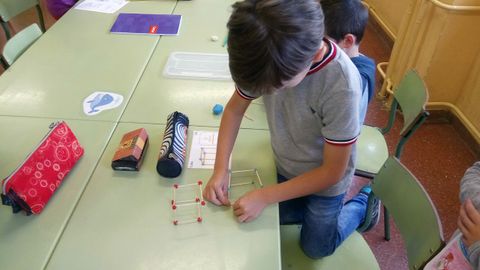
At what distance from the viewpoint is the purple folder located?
5.27 ft

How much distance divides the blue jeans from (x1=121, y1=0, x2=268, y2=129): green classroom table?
29cm

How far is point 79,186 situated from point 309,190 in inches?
23.7

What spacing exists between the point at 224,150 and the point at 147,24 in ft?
3.22

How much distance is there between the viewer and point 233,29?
0.64 meters

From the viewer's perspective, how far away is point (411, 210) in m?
0.87

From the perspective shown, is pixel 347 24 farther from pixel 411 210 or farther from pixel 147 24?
pixel 147 24

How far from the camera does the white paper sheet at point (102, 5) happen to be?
71.2 inches

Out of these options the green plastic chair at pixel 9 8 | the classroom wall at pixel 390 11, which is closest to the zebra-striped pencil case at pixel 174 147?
the green plastic chair at pixel 9 8

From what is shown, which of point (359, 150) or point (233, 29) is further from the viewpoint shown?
point (359, 150)

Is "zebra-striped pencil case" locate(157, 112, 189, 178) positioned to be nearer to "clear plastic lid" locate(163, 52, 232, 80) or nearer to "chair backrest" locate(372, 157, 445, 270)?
"clear plastic lid" locate(163, 52, 232, 80)

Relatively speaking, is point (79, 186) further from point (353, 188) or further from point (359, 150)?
point (353, 188)

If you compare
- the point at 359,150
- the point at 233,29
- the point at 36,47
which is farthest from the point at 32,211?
the point at 359,150

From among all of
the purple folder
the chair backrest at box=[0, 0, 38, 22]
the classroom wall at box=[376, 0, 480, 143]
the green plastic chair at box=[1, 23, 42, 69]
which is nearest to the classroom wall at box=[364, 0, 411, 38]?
the classroom wall at box=[376, 0, 480, 143]

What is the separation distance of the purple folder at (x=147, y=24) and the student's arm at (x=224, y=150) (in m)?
0.76
